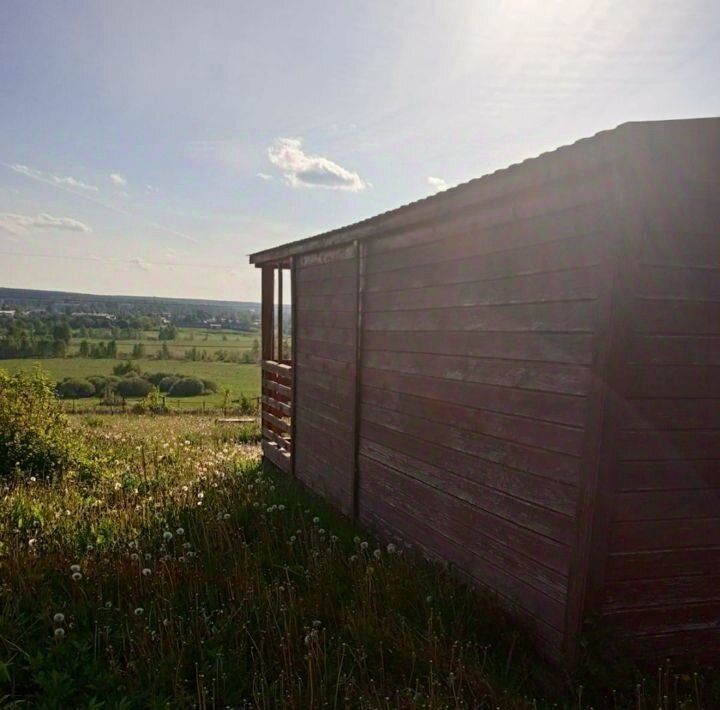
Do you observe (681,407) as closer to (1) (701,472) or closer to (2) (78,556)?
(1) (701,472)

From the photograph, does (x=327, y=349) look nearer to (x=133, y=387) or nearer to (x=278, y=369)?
(x=278, y=369)

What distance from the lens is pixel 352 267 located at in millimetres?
6121

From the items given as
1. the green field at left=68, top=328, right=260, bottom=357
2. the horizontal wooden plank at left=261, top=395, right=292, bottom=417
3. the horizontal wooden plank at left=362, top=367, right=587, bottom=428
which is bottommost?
the green field at left=68, top=328, right=260, bottom=357

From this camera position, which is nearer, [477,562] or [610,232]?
[610,232]

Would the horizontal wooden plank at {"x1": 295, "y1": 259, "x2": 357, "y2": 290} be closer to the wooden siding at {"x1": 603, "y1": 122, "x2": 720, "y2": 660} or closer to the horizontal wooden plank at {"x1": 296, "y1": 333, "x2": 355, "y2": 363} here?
the horizontal wooden plank at {"x1": 296, "y1": 333, "x2": 355, "y2": 363}

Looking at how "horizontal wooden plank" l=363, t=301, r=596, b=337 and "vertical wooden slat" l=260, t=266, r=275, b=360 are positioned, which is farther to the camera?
"vertical wooden slat" l=260, t=266, r=275, b=360

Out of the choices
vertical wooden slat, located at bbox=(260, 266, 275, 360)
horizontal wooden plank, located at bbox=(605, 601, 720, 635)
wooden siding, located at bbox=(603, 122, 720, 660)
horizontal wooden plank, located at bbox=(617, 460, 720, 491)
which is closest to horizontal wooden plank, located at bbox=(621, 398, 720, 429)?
wooden siding, located at bbox=(603, 122, 720, 660)

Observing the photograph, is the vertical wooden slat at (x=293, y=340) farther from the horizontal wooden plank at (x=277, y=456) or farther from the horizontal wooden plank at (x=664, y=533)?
the horizontal wooden plank at (x=664, y=533)

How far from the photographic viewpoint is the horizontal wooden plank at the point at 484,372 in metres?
A: 3.25

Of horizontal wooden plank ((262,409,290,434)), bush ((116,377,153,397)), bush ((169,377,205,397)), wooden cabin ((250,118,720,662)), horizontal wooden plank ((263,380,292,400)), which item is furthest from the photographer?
bush ((169,377,205,397))

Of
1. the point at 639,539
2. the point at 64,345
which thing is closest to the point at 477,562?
the point at 639,539

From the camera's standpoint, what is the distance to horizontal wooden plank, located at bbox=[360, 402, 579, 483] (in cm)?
332

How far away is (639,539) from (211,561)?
10.8ft

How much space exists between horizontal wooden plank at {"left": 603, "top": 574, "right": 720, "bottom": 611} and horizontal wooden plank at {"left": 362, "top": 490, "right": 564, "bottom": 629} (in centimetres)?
31
